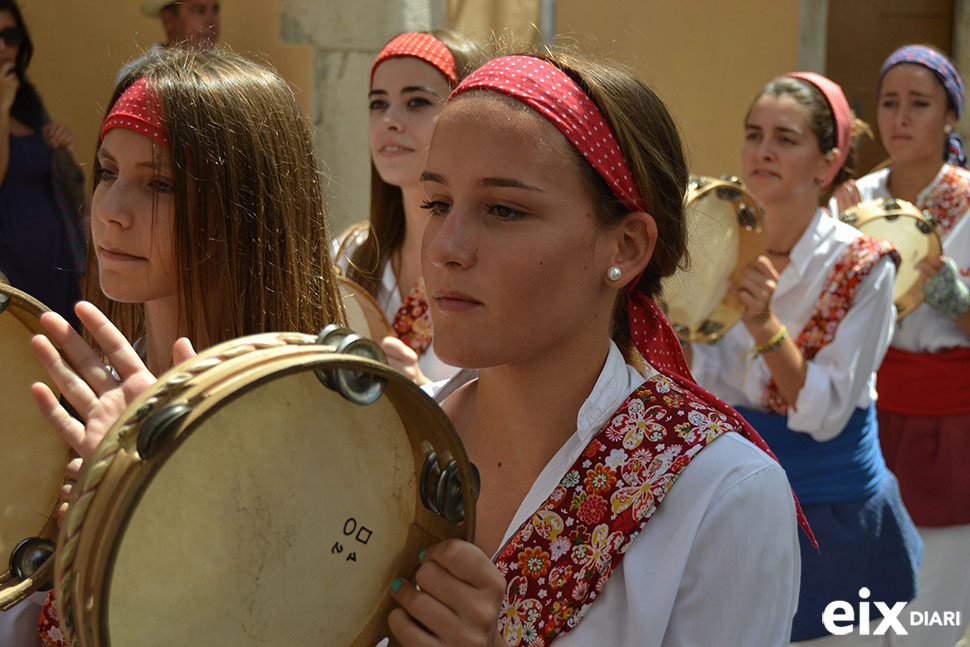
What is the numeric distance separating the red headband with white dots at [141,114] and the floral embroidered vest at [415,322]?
157 cm

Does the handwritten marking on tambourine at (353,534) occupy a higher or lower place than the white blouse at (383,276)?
higher

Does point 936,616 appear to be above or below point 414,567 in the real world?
below

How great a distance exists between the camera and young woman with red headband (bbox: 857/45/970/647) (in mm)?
4969

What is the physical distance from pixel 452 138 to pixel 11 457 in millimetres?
813

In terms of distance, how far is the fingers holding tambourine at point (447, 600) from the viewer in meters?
1.40

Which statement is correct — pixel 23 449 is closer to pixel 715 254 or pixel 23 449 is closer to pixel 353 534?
pixel 353 534

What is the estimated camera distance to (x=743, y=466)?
178cm

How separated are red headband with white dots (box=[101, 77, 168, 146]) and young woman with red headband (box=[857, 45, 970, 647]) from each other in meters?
3.52

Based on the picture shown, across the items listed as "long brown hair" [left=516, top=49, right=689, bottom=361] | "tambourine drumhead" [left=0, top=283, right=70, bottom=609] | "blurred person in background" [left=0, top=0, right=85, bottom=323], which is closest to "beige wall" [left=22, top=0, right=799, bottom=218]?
"blurred person in background" [left=0, top=0, right=85, bottom=323]

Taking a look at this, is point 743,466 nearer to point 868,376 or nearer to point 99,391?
point 99,391

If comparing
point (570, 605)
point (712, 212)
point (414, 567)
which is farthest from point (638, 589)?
point (712, 212)

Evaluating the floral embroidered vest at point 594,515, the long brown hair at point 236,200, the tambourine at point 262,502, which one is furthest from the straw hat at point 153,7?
the tambourine at point 262,502

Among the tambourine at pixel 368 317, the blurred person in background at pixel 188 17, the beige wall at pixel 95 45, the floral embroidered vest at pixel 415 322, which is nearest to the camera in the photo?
the tambourine at pixel 368 317

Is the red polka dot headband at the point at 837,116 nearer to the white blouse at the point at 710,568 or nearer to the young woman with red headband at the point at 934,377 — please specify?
the young woman with red headband at the point at 934,377
